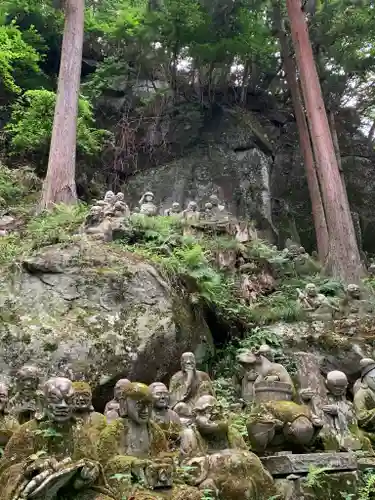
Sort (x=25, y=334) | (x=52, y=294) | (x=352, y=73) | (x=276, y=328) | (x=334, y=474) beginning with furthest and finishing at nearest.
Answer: (x=352, y=73) < (x=276, y=328) < (x=52, y=294) < (x=25, y=334) < (x=334, y=474)

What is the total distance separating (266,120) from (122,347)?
15108 millimetres

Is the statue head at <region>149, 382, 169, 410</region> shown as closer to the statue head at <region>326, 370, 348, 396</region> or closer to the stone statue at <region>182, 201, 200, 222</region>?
the statue head at <region>326, 370, 348, 396</region>

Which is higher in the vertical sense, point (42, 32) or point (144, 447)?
point (42, 32)

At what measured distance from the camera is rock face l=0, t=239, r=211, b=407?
9.20 metres

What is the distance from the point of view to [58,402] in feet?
14.9

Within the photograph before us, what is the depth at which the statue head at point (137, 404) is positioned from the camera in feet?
16.8

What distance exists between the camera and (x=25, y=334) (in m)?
9.30

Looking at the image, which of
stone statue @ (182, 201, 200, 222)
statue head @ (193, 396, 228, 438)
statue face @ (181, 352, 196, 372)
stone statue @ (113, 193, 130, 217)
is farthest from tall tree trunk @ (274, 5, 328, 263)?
statue head @ (193, 396, 228, 438)

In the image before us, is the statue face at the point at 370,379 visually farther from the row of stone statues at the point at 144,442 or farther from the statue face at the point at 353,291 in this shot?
the statue face at the point at 353,291

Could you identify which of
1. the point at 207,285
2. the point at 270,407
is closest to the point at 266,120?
the point at 207,285

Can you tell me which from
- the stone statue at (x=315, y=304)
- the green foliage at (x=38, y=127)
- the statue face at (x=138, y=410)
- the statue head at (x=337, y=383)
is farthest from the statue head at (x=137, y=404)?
the green foliage at (x=38, y=127)

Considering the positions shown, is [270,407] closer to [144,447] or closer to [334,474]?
[334,474]

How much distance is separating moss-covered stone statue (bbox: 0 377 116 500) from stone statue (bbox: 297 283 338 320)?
8.72 m

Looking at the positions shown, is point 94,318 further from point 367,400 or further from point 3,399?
point 367,400
